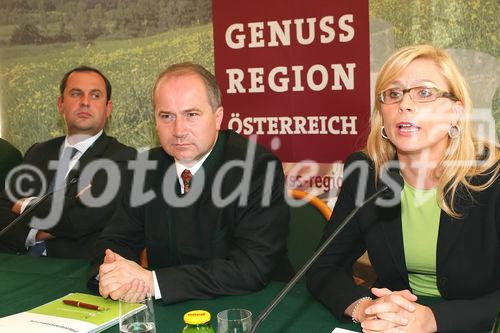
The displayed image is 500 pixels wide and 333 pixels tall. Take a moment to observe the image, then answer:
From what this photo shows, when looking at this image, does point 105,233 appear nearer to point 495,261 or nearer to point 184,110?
point 184,110

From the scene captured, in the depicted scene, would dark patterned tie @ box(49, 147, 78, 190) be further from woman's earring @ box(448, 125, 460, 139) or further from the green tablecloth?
woman's earring @ box(448, 125, 460, 139)

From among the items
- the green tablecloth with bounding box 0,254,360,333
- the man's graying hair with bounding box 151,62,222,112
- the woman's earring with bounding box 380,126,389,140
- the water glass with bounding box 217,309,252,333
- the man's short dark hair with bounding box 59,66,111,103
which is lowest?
the green tablecloth with bounding box 0,254,360,333

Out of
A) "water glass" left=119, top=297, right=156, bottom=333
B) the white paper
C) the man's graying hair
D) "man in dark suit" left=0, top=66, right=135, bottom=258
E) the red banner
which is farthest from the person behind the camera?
the red banner

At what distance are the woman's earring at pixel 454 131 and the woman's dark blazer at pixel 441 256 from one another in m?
0.16

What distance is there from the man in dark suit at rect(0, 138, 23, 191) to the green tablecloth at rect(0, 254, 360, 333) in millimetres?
1728

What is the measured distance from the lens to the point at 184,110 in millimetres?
2146

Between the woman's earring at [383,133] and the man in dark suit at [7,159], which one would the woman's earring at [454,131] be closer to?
the woman's earring at [383,133]

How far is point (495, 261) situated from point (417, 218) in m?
0.27

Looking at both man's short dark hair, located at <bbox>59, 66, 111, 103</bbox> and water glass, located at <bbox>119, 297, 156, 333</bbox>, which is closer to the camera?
water glass, located at <bbox>119, 297, 156, 333</bbox>

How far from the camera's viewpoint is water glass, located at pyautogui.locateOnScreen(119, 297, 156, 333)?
138 cm

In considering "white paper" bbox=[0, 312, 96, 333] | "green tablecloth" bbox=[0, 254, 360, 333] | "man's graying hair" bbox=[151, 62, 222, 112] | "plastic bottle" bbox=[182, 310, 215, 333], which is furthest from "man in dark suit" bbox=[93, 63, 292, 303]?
"plastic bottle" bbox=[182, 310, 215, 333]

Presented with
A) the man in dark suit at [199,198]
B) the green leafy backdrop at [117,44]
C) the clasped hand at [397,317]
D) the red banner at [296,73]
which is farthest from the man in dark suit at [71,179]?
the clasped hand at [397,317]

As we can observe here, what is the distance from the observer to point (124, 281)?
1744 mm

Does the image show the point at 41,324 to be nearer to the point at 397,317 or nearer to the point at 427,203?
the point at 397,317
